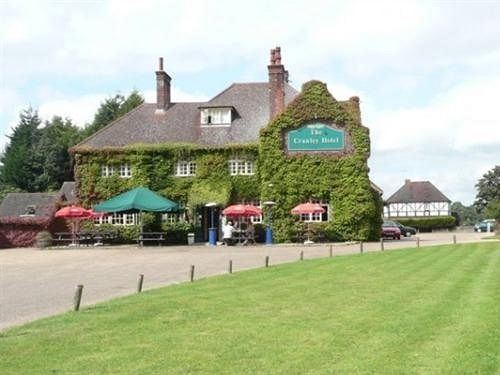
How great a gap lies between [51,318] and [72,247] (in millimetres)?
27003

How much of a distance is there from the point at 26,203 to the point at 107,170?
11.0 meters

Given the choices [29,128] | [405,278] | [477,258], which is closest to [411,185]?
[29,128]

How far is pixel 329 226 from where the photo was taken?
129ft

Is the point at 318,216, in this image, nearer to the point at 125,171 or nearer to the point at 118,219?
the point at 125,171

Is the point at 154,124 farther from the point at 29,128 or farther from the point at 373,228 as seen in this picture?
the point at 29,128

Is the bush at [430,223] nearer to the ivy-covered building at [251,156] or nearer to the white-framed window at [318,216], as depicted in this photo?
the ivy-covered building at [251,156]

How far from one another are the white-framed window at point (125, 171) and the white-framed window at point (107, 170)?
0.58 meters

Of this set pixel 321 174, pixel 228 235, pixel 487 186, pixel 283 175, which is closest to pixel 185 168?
pixel 283 175

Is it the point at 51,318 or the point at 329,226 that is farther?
the point at 329,226

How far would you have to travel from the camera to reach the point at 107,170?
142 ft

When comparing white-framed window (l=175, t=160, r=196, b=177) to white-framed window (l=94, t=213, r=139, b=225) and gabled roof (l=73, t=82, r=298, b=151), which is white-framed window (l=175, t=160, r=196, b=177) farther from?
white-framed window (l=94, t=213, r=139, b=225)

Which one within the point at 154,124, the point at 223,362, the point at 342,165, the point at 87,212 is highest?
the point at 154,124

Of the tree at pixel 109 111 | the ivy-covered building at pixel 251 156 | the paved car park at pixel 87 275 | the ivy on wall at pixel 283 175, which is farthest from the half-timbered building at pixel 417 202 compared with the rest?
the paved car park at pixel 87 275

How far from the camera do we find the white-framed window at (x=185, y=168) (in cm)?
4269
